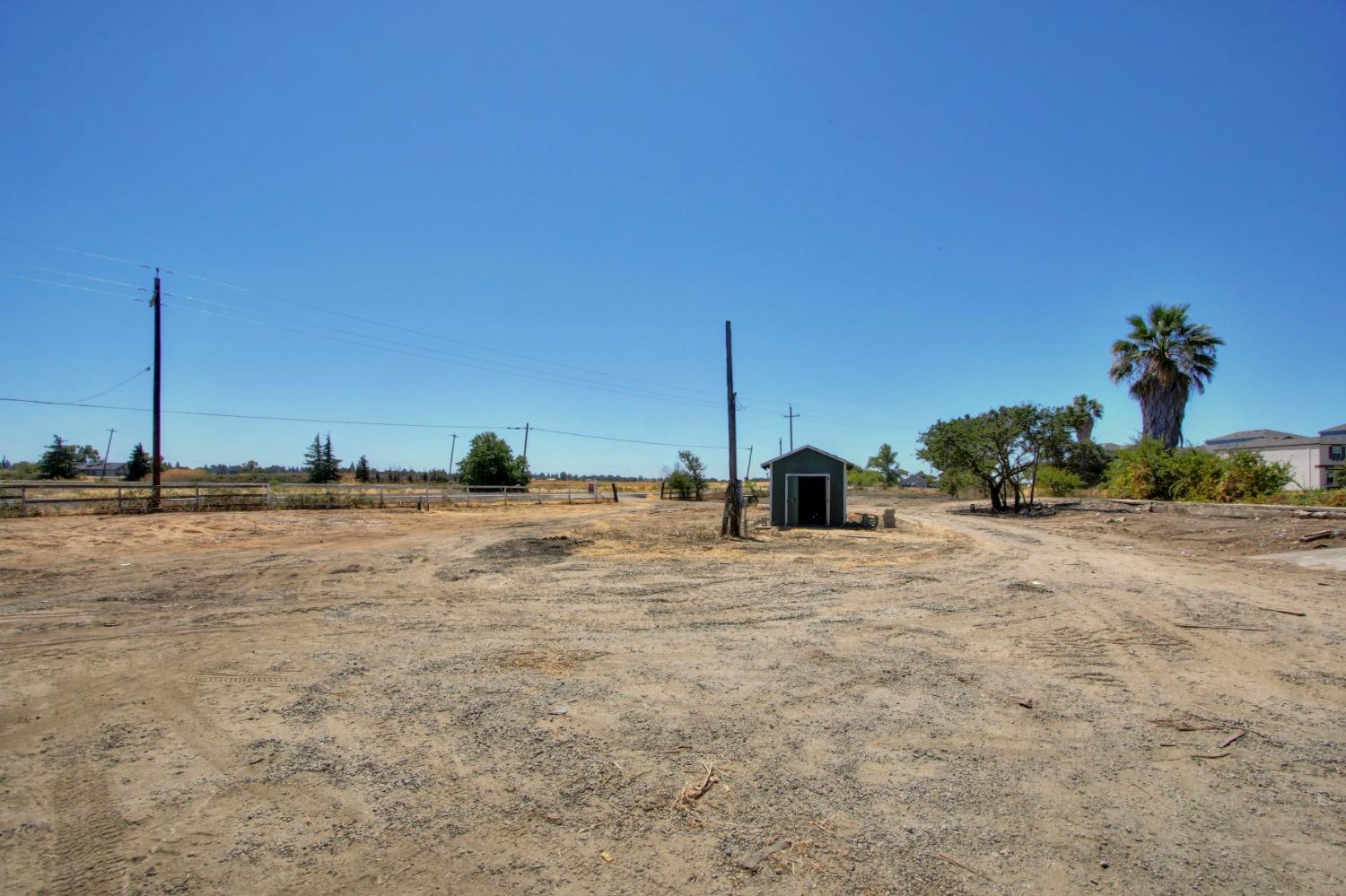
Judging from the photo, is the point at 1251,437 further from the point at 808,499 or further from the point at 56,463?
the point at 56,463

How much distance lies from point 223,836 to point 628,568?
9271 mm

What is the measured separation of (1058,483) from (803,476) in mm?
19554

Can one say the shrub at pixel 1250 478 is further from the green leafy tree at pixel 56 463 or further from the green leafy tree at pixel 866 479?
the green leafy tree at pixel 56 463

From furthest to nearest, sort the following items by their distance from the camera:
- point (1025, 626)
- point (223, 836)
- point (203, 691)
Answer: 1. point (1025, 626)
2. point (203, 691)
3. point (223, 836)

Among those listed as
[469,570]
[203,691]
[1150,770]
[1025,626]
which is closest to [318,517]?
[469,570]

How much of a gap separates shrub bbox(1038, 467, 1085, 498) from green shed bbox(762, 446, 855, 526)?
1807 cm

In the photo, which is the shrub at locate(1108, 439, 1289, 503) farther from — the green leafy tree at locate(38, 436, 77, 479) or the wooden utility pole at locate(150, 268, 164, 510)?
the green leafy tree at locate(38, 436, 77, 479)

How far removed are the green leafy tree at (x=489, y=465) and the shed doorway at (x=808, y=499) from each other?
102 feet

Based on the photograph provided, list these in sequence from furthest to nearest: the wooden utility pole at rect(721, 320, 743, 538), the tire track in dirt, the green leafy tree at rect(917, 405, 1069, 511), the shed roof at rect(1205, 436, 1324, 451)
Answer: the shed roof at rect(1205, 436, 1324, 451) → the green leafy tree at rect(917, 405, 1069, 511) → the wooden utility pole at rect(721, 320, 743, 538) → the tire track in dirt

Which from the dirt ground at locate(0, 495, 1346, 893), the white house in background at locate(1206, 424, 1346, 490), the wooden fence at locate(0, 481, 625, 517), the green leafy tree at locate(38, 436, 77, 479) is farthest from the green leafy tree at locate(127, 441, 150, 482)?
the white house in background at locate(1206, 424, 1346, 490)

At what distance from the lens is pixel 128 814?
324 centimetres

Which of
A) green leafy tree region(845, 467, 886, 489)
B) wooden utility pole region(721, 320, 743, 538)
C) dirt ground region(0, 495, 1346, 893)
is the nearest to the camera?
dirt ground region(0, 495, 1346, 893)

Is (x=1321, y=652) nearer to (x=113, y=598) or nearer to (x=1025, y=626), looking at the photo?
(x=1025, y=626)

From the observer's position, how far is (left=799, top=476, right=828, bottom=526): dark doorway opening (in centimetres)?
2392
